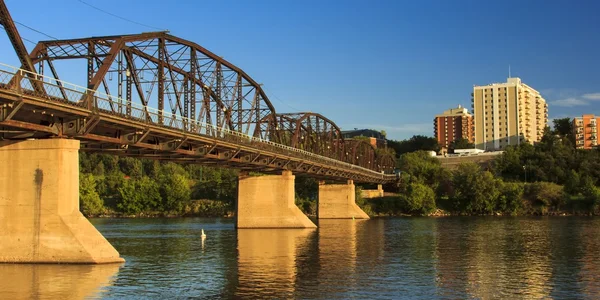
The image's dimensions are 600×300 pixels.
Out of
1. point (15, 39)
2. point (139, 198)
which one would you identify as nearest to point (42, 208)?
point (15, 39)

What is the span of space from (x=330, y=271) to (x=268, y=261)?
8.21m

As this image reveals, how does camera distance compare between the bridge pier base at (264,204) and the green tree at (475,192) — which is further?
the green tree at (475,192)

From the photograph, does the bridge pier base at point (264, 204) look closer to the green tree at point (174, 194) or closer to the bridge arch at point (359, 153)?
the green tree at point (174, 194)

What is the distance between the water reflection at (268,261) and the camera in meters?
37.8

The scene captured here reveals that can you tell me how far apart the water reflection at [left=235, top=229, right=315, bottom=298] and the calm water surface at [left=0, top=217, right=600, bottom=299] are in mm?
70

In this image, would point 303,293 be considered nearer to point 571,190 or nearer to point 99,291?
point 99,291

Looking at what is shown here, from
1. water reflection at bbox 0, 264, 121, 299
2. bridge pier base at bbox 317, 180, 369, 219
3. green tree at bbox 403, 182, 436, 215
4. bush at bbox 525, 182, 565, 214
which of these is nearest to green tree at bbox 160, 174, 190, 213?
bridge pier base at bbox 317, 180, 369, 219

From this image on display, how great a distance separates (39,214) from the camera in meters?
44.3

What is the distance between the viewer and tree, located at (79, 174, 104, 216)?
6152 inches

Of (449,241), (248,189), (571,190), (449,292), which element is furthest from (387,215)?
(449,292)

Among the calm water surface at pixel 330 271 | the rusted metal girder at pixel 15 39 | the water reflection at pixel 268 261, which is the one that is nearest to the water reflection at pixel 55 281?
the calm water surface at pixel 330 271

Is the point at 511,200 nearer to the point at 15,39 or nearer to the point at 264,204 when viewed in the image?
the point at 264,204

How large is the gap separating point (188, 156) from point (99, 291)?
36.3 meters

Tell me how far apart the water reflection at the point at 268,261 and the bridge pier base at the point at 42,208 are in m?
10.6
